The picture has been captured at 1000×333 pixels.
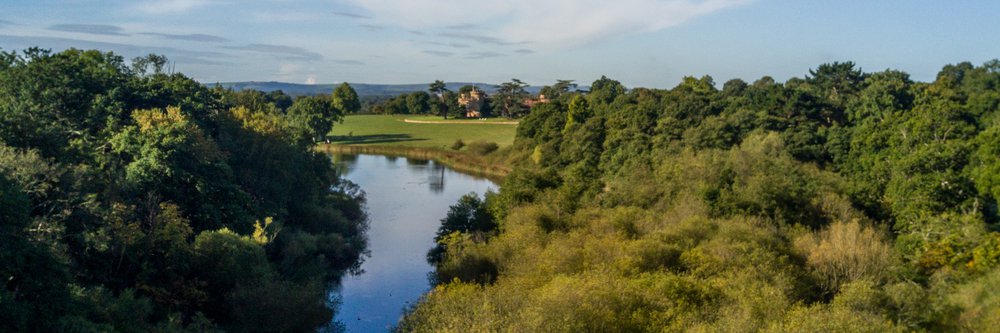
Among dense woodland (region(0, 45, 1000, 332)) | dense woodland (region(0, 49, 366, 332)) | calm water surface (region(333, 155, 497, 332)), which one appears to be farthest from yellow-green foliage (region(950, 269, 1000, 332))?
dense woodland (region(0, 49, 366, 332))

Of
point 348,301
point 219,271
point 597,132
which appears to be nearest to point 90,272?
point 219,271

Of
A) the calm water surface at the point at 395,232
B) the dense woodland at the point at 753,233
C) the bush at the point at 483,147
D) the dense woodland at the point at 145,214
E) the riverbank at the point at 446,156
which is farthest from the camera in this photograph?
the bush at the point at 483,147

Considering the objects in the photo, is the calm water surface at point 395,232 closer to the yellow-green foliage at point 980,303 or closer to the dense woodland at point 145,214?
the dense woodland at point 145,214

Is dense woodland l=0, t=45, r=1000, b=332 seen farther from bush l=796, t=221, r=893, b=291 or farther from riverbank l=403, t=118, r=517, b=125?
riverbank l=403, t=118, r=517, b=125

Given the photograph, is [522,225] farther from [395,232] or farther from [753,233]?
[395,232]

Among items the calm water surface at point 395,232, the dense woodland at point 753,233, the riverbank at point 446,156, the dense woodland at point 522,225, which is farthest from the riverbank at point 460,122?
the dense woodland at point 522,225

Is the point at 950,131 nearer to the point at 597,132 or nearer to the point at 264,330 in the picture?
the point at 597,132

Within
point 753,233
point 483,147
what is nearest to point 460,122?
point 483,147
